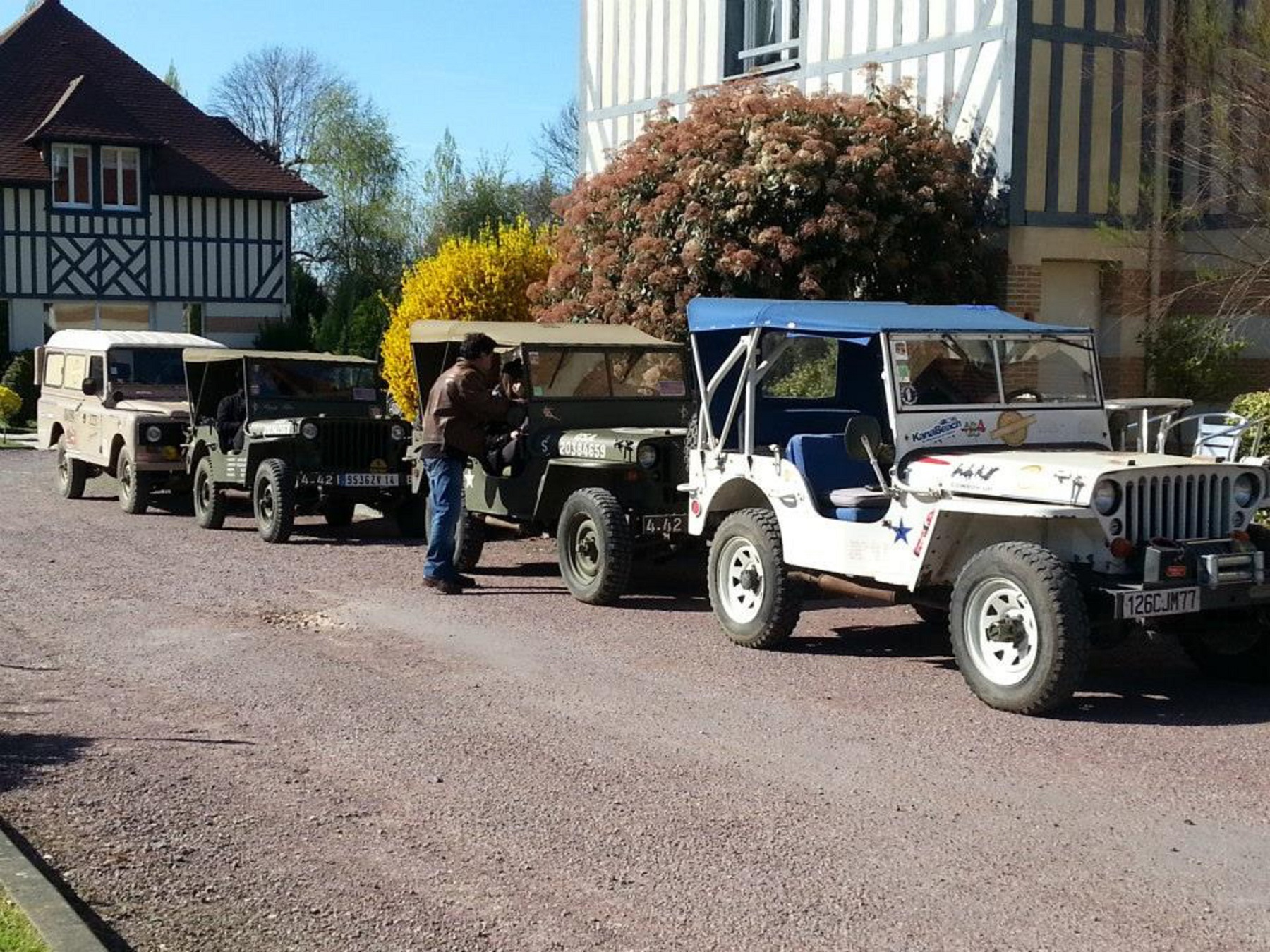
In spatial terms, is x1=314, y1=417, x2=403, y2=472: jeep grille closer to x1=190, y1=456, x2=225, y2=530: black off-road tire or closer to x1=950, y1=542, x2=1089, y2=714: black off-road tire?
x1=190, y1=456, x2=225, y2=530: black off-road tire

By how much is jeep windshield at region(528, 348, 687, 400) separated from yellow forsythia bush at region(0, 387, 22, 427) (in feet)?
60.9

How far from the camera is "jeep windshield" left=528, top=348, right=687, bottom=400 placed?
38.9ft

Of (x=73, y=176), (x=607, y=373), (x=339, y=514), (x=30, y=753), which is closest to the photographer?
(x=30, y=753)

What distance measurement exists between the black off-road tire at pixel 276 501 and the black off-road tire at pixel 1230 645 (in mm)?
7825

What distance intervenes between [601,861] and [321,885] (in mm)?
895

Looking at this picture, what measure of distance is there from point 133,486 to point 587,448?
6650 mm

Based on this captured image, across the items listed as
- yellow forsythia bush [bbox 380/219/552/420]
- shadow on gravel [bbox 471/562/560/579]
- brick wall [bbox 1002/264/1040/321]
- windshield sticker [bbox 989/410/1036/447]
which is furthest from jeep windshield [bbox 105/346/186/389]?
windshield sticker [bbox 989/410/1036/447]

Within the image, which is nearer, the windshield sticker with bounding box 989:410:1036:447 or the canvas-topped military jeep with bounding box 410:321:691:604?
the windshield sticker with bounding box 989:410:1036:447

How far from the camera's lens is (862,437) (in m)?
8.38

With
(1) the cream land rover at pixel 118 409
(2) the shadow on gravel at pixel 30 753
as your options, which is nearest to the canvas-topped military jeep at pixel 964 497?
(2) the shadow on gravel at pixel 30 753

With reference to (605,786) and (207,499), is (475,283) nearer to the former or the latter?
(207,499)

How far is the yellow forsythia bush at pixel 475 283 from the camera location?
2023 centimetres

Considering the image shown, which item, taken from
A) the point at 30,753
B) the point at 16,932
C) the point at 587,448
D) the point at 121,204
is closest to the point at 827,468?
the point at 587,448

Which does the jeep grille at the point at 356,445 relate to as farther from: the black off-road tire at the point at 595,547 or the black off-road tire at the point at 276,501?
the black off-road tire at the point at 595,547
